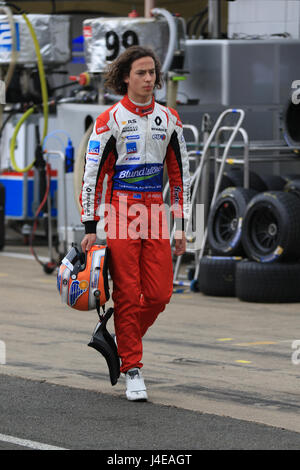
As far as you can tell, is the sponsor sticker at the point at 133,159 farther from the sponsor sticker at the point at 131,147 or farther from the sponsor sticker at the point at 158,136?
the sponsor sticker at the point at 158,136

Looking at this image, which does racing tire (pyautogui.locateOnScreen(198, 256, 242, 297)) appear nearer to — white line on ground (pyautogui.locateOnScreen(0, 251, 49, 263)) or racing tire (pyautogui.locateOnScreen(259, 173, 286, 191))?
racing tire (pyautogui.locateOnScreen(259, 173, 286, 191))

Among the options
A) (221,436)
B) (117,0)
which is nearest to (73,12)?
(117,0)

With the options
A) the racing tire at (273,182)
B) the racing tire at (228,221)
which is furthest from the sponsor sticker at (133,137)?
the racing tire at (273,182)

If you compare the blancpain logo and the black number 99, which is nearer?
the blancpain logo

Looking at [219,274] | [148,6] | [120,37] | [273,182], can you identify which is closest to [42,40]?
[148,6]

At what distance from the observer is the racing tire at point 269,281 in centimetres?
Answer: 1198

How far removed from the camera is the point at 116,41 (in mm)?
15086

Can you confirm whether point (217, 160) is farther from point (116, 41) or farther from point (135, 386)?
point (135, 386)

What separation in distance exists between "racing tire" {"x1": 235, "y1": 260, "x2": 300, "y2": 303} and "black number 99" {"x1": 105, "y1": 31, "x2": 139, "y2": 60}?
4.08 meters

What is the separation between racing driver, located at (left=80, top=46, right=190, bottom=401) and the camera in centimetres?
730

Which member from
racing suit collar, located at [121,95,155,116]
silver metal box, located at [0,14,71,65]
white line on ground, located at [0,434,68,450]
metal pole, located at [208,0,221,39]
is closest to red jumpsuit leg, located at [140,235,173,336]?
racing suit collar, located at [121,95,155,116]

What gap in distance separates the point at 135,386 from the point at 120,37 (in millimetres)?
8588

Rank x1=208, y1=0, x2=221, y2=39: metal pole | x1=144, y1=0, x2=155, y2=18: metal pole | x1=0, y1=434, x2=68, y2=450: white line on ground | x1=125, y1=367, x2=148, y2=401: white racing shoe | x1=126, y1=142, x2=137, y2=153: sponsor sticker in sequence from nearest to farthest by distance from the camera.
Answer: x1=0, y1=434, x2=68, y2=450: white line on ground < x1=125, y1=367, x2=148, y2=401: white racing shoe < x1=126, y1=142, x2=137, y2=153: sponsor sticker < x1=144, y1=0, x2=155, y2=18: metal pole < x1=208, y1=0, x2=221, y2=39: metal pole

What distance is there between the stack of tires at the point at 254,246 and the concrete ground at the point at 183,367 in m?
0.15
